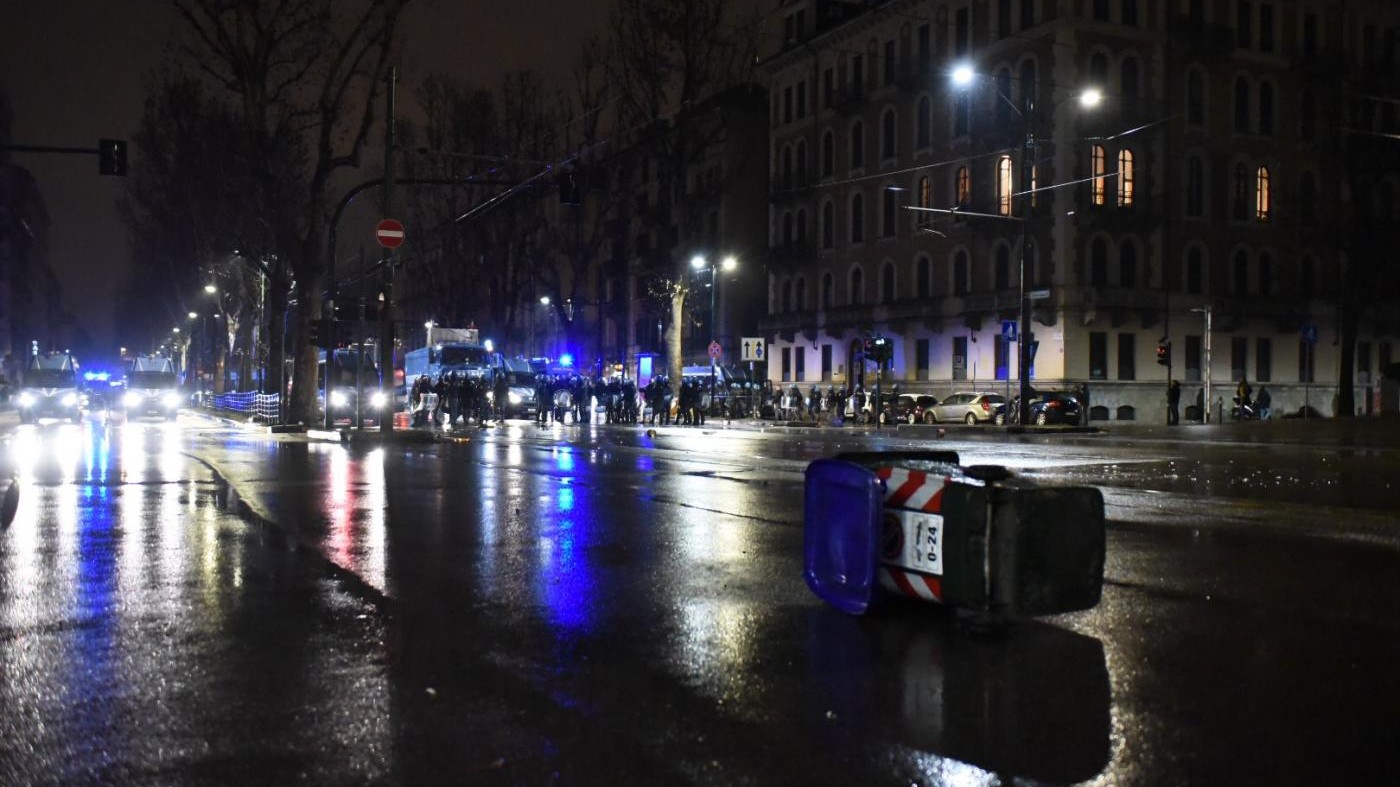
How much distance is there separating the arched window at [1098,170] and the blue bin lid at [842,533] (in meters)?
43.5

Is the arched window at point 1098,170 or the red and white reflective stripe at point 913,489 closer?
the red and white reflective stripe at point 913,489

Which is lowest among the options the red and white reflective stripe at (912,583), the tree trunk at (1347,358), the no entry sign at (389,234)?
the red and white reflective stripe at (912,583)

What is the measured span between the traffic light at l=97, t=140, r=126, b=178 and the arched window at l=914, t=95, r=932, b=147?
1486 inches

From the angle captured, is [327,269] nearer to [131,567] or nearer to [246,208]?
[246,208]

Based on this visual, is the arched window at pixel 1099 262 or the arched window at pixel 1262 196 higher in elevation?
the arched window at pixel 1262 196

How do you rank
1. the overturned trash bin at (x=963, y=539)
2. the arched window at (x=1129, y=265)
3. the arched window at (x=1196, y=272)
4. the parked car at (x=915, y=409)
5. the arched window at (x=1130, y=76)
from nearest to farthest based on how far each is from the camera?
the overturned trash bin at (x=963, y=539) < the parked car at (x=915, y=409) < the arched window at (x=1130, y=76) < the arched window at (x=1129, y=265) < the arched window at (x=1196, y=272)

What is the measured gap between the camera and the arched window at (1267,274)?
174 feet

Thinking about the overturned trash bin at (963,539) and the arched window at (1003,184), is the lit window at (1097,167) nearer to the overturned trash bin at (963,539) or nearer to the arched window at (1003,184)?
the arched window at (1003,184)

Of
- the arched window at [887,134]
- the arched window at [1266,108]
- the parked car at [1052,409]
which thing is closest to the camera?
the parked car at [1052,409]

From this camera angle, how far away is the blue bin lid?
6.73 m

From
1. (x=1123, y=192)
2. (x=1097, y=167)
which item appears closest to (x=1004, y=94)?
(x=1097, y=167)

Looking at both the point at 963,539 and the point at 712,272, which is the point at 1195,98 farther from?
the point at 963,539

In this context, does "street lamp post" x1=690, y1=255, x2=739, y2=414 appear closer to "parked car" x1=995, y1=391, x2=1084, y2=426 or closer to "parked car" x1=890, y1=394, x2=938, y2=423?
"parked car" x1=890, y1=394, x2=938, y2=423

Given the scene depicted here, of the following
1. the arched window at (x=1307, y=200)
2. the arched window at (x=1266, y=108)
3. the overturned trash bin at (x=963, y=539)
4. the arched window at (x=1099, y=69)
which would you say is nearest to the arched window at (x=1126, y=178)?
the arched window at (x=1099, y=69)
